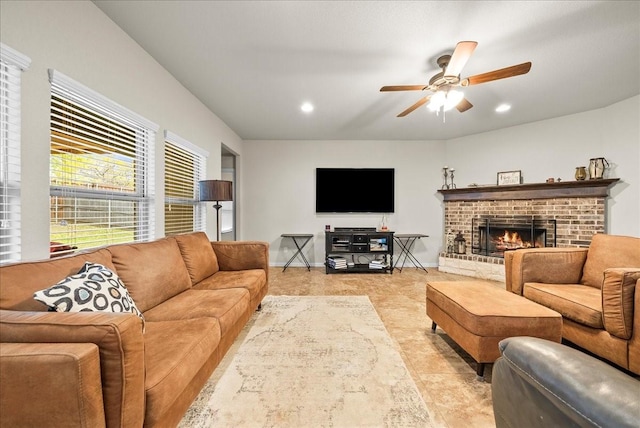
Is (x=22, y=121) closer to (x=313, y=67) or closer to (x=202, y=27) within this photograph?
(x=202, y=27)

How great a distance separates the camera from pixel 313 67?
2449 millimetres

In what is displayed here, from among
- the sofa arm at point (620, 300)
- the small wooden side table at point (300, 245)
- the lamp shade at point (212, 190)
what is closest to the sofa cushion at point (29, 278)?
the lamp shade at point (212, 190)

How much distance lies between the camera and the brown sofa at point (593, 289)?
1.52 m

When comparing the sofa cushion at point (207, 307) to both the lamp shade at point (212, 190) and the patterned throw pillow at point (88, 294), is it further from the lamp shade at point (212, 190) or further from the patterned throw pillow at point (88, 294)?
the lamp shade at point (212, 190)

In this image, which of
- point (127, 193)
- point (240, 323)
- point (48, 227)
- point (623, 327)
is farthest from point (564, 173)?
point (48, 227)

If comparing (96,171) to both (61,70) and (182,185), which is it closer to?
(61,70)

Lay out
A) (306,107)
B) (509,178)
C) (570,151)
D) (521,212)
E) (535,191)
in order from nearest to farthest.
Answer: (306,107) → (570,151) → (535,191) → (521,212) → (509,178)

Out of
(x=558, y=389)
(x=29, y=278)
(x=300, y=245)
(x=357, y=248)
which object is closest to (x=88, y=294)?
(x=29, y=278)

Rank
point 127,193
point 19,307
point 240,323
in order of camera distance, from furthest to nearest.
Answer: point 127,193, point 240,323, point 19,307

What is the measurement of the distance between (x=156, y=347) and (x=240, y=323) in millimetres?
854

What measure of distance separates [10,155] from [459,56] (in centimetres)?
276

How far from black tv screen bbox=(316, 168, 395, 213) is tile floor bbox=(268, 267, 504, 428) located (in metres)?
1.27

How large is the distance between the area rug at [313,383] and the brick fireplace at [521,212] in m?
2.77

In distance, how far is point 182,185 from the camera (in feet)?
10.0
